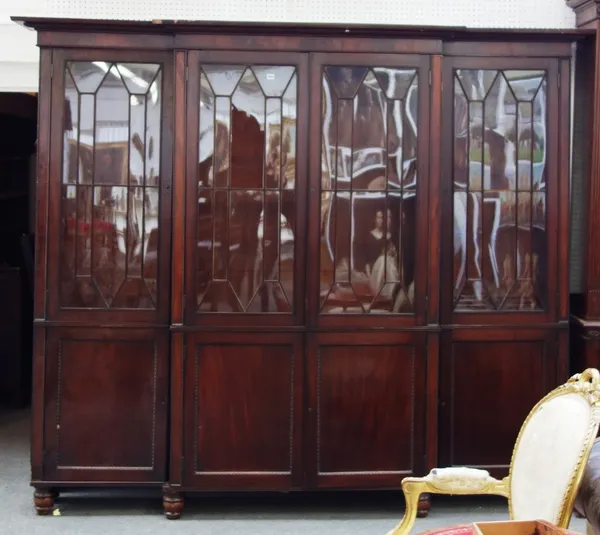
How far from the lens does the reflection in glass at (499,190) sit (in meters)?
4.11

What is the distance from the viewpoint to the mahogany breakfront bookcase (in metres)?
3.98

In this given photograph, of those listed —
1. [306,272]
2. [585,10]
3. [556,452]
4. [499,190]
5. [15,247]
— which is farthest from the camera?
[15,247]

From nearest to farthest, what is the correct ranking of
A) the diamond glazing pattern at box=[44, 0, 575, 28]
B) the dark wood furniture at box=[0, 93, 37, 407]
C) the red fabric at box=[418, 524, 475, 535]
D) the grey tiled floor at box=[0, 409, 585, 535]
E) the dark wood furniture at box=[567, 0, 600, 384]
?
the red fabric at box=[418, 524, 475, 535] < the grey tiled floor at box=[0, 409, 585, 535] < the dark wood furniture at box=[567, 0, 600, 384] < the diamond glazing pattern at box=[44, 0, 575, 28] < the dark wood furniture at box=[0, 93, 37, 407]

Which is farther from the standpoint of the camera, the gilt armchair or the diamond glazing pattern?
the diamond glazing pattern

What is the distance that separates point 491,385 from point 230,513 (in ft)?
4.51

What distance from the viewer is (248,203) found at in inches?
158

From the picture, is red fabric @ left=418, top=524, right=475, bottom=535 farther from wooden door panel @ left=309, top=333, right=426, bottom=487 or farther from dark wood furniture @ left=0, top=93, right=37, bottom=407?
dark wood furniture @ left=0, top=93, right=37, bottom=407

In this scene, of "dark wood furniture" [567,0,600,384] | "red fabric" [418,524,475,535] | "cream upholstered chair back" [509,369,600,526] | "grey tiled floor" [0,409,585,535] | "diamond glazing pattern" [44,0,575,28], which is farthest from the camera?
"diamond glazing pattern" [44,0,575,28]

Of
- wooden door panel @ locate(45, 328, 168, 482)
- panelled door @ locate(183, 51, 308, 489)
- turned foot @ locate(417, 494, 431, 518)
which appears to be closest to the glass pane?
panelled door @ locate(183, 51, 308, 489)

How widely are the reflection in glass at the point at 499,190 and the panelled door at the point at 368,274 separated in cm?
23

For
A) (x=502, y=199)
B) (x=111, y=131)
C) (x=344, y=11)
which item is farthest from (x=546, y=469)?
(x=344, y=11)

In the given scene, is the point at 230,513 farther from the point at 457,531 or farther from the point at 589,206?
the point at 589,206

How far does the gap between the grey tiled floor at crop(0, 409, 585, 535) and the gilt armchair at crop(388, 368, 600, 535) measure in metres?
1.31

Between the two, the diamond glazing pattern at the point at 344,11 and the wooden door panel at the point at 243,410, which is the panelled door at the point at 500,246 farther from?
the wooden door panel at the point at 243,410
